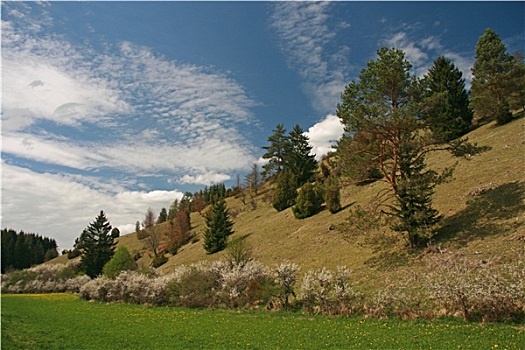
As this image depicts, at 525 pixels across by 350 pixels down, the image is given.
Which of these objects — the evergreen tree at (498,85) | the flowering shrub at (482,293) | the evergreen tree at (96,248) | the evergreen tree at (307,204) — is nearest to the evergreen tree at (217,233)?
the evergreen tree at (307,204)

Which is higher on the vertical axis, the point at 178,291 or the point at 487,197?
the point at 487,197

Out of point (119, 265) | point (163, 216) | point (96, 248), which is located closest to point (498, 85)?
point (119, 265)

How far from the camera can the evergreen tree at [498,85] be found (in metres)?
41.1

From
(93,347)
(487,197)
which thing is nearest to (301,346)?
(93,347)

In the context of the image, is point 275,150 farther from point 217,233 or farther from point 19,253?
point 19,253

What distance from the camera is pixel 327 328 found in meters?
15.0

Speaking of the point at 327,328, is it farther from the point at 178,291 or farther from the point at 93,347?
the point at 178,291

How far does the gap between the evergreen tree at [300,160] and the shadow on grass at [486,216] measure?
39715 mm

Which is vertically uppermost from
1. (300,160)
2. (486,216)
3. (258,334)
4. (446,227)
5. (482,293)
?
(300,160)

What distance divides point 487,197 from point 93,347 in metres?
27.8

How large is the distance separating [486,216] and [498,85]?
26190 mm

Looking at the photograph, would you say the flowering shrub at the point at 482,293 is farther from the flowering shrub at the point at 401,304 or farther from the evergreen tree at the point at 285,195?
the evergreen tree at the point at 285,195

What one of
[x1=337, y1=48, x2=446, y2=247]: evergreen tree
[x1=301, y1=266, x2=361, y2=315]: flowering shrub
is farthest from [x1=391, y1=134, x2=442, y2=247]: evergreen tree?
[x1=301, y1=266, x2=361, y2=315]: flowering shrub

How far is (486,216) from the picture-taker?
24.1 m
